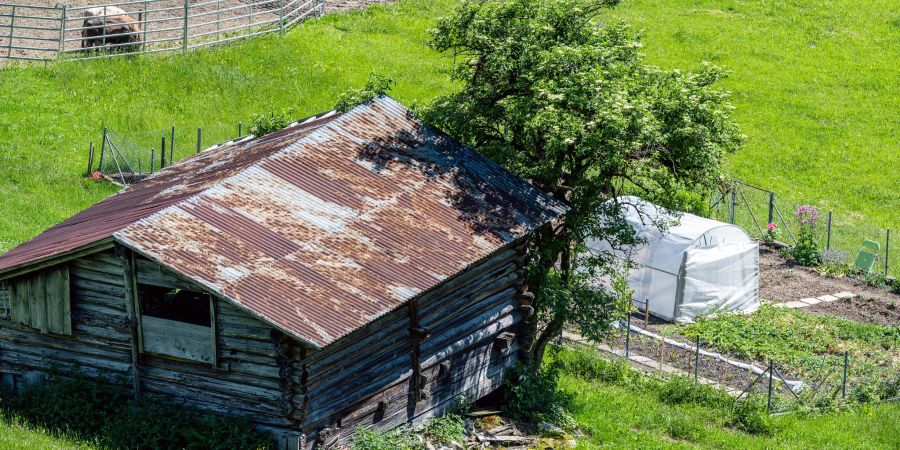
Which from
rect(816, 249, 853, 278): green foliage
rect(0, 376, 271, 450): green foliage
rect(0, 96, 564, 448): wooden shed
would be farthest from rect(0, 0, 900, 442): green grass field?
rect(0, 376, 271, 450): green foliage

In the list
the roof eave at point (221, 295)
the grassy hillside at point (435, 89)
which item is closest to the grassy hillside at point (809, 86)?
the grassy hillside at point (435, 89)

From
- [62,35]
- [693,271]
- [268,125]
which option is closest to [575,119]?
[268,125]

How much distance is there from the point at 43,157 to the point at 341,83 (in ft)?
38.7

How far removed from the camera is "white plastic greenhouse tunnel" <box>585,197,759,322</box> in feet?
98.8

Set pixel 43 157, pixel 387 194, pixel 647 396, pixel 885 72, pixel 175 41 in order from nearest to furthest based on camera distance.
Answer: pixel 387 194
pixel 647 396
pixel 43 157
pixel 175 41
pixel 885 72

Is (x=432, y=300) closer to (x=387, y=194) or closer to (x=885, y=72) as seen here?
(x=387, y=194)

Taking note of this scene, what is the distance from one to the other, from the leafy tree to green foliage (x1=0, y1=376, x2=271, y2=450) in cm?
779

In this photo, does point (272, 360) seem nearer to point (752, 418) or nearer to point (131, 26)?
point (752, 418)

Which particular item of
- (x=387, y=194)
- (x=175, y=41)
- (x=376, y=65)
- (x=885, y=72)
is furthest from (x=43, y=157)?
(x=885, y=72)

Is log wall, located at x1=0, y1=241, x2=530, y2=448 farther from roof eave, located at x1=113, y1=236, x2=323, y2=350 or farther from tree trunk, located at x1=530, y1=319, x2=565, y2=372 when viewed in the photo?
tree trunk, located at x1=530, y1=319, x2=565, y2=372

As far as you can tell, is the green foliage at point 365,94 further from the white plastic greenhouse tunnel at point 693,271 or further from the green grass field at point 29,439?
the white plastic greenhouse tunnel at point 693,271

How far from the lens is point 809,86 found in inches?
1902

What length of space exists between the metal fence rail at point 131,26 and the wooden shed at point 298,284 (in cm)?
1919

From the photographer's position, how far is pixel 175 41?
4153 cm
